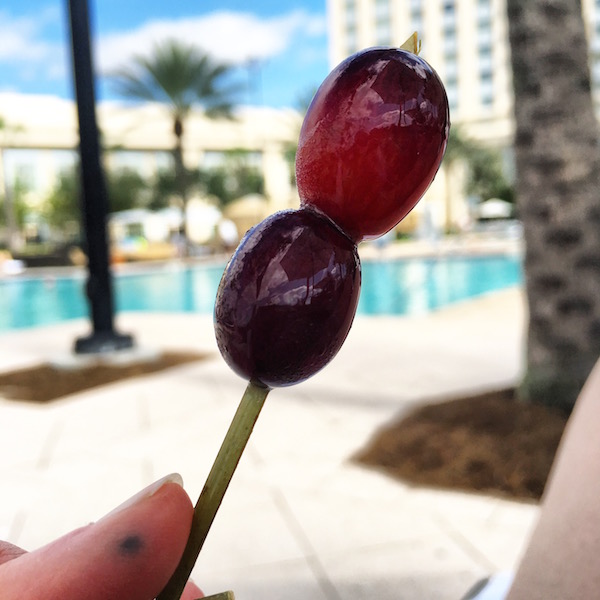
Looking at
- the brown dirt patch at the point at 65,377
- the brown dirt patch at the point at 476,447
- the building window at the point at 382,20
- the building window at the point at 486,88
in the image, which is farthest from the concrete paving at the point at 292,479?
the building window at the point at 382,20

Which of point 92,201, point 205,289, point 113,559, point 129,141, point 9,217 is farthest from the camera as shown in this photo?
point 129,141

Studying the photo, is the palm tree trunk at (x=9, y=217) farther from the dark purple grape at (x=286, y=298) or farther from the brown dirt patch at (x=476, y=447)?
the dark purple grape at (x=286, y=298)

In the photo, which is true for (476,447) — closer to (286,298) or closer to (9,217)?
(286,298)

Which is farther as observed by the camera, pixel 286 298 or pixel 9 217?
pixel 9 217

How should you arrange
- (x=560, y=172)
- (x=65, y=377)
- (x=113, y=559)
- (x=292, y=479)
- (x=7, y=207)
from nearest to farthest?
(x=113, y=559)
(x=292, y=479)
(x=560, y=172)
(x=65, y=377)
(x=7, y=207)

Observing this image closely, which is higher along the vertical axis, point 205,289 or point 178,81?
point 178,81

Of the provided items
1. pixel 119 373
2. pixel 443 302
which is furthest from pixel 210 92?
pixel 119 373

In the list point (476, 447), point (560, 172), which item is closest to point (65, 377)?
point (476, 447)
